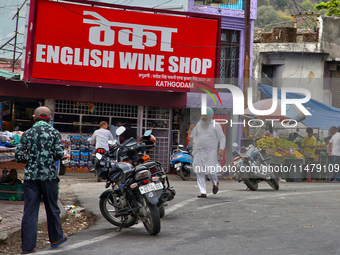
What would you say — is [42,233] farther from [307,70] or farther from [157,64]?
[307,70]

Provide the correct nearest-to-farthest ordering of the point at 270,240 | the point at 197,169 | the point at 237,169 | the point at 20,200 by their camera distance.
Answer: the point at 270,240
the point at 20,200
the point at 197,169
the point at 237,169

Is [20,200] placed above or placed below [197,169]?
below

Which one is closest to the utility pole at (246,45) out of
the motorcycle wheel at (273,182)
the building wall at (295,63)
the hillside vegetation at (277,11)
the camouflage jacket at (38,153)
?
the motorcycle wheel at (273,182)

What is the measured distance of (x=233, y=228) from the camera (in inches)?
271

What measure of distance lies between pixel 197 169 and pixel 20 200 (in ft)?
12.1

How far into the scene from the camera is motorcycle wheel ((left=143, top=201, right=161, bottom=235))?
6.15 metres

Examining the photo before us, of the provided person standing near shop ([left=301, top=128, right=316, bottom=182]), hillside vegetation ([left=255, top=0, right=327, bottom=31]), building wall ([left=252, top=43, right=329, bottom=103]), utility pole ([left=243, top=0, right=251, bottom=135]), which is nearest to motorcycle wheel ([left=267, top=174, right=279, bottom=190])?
person standing near shop ([left=301, top=128, right=316, bottom=182])

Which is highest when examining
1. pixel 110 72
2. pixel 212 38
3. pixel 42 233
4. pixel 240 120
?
Answer: pixel 212 38

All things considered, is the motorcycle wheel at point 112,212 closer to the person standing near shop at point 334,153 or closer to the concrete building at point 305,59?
the person standing near shop at point 334,153

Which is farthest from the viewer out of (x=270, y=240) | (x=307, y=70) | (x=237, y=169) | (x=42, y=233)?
(x=307, y=70)

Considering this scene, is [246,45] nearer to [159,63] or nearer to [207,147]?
[159,63]

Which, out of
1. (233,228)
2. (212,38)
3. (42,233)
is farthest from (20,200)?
(212,38)

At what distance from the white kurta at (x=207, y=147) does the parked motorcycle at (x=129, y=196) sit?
336 centimetres

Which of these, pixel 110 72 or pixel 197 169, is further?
pixel 110 72
